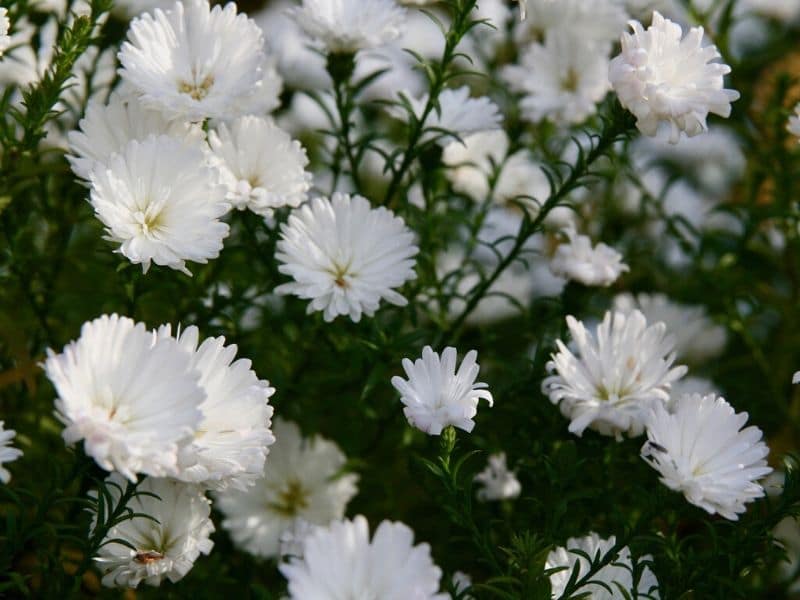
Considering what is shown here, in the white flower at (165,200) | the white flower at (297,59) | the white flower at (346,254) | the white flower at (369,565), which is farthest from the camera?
the white flower at (297,59)

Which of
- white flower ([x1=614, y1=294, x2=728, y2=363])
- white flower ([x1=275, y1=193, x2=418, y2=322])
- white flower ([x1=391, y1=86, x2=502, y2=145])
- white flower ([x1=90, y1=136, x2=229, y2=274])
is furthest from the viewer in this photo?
white flower ([x1=614, y1=294, x2=728, y2=363])

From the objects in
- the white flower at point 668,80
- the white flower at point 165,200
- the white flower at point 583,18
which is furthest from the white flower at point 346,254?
the white flower at point 583,18

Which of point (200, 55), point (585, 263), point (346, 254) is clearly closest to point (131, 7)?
point (200, 55)

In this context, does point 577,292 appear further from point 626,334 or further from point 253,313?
point 253,313

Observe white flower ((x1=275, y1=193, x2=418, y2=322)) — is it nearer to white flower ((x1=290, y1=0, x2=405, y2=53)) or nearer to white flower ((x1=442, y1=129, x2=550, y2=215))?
white flower ((x1=290, y1=0, x2=405, y2=53))

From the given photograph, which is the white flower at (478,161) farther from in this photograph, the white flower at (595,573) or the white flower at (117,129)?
the white flower at (595,573)

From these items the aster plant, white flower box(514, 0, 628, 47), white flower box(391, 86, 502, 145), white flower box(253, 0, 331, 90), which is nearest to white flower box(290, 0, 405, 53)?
the aster plant
